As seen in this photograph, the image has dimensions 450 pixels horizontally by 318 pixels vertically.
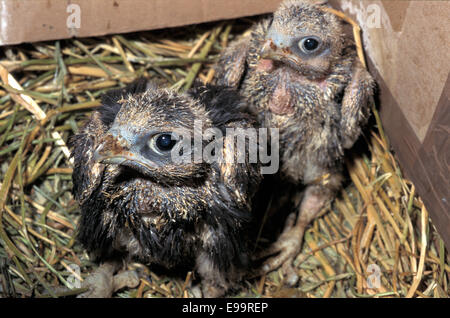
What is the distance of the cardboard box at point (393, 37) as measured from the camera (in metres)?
2.49

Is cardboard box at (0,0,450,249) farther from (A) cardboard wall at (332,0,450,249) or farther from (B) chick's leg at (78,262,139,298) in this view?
(B) chick's leg at (78,262,139,298)

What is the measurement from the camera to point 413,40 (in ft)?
8.60

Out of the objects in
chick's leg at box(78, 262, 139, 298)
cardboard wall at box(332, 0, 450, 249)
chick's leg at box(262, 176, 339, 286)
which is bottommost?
chick's leg at box(78, 262, 139, 298)

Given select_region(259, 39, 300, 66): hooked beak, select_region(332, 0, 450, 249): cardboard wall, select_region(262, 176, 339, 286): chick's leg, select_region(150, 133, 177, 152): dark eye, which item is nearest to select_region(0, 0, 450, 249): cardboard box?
select_region(332, 0, 450, 249): cardboard wall

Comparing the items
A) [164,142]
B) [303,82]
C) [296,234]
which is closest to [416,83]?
[303,82]

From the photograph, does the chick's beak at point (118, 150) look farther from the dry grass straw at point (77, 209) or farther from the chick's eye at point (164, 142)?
the dry grass straw at point (77, 209)

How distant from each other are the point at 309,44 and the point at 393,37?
22.8 inches

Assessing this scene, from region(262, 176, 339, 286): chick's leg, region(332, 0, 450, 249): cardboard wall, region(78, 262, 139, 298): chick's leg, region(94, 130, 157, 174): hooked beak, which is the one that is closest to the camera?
region(94, 130, 157, 174): hooked beak

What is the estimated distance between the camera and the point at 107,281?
9.14ft

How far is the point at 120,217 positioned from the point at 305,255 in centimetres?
132

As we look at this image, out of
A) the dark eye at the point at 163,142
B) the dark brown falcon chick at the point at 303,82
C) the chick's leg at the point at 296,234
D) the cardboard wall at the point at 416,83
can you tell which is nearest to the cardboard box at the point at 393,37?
the cardboard wall at the point at 416,83

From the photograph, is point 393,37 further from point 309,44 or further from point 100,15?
point 100,15

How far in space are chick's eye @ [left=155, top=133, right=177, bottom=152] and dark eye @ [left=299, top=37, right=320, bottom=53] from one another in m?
0.92

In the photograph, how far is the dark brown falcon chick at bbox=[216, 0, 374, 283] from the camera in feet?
8.16
